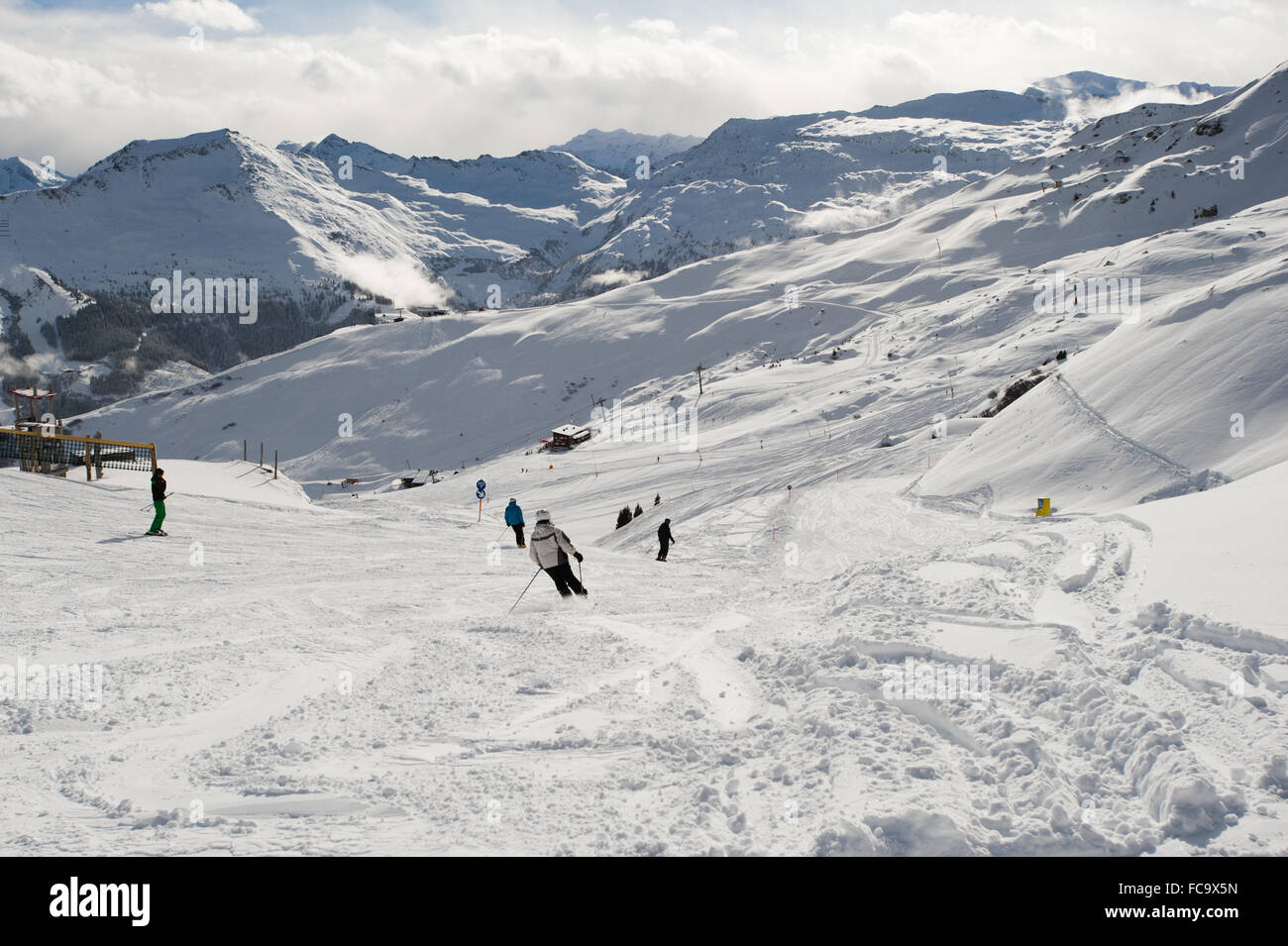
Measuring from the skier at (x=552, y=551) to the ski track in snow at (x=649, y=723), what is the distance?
1.80 ft

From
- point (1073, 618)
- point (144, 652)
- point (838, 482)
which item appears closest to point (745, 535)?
point (838, 482)

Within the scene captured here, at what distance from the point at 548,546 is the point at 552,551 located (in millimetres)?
107

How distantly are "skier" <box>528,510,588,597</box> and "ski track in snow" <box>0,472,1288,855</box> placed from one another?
549 mm

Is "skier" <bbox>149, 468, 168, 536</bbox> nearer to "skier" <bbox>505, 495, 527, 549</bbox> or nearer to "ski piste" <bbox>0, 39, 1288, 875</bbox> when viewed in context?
"ski piste" <bbox>0, 39, 1288, 875</bbox>

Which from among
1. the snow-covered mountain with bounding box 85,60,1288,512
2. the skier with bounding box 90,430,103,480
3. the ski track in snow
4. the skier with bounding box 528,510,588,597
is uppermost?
the snow-covered mountain with bounding box 85,60,1288,512

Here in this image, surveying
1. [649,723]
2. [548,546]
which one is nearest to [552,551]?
[548,546]

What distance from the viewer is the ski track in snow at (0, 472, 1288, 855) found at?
480 cm

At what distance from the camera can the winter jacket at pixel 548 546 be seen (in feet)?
39.3

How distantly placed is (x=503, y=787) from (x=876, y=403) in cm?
4656

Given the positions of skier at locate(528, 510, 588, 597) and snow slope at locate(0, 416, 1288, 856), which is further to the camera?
skier at locate(528, 510, 588, 597)

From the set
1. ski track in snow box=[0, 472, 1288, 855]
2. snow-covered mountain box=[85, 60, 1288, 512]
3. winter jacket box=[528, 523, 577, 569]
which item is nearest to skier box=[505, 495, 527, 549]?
ski track in snow box=[0, 472, 1288, 855]

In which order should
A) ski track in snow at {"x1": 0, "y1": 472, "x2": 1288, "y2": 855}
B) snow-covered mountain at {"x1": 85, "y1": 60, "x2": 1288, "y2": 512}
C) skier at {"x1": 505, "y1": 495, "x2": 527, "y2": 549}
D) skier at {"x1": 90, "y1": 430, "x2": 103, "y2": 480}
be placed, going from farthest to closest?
skier at {"x1": 90, "y1": 430, "x2": 103, "y2": 480} → snow-covered mountain at {"x1": 85, "y1": 60, "x2": 1288, "y2": 512} → skier at {"x1": 505, "y1": 495, "x2": 527, "y2": 549} → ski track in snow at {"x1": 0, "y1": 472, "x2": 1288, "y2": 855}

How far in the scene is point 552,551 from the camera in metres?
12.1

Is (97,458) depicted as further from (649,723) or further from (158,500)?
(649,723)
